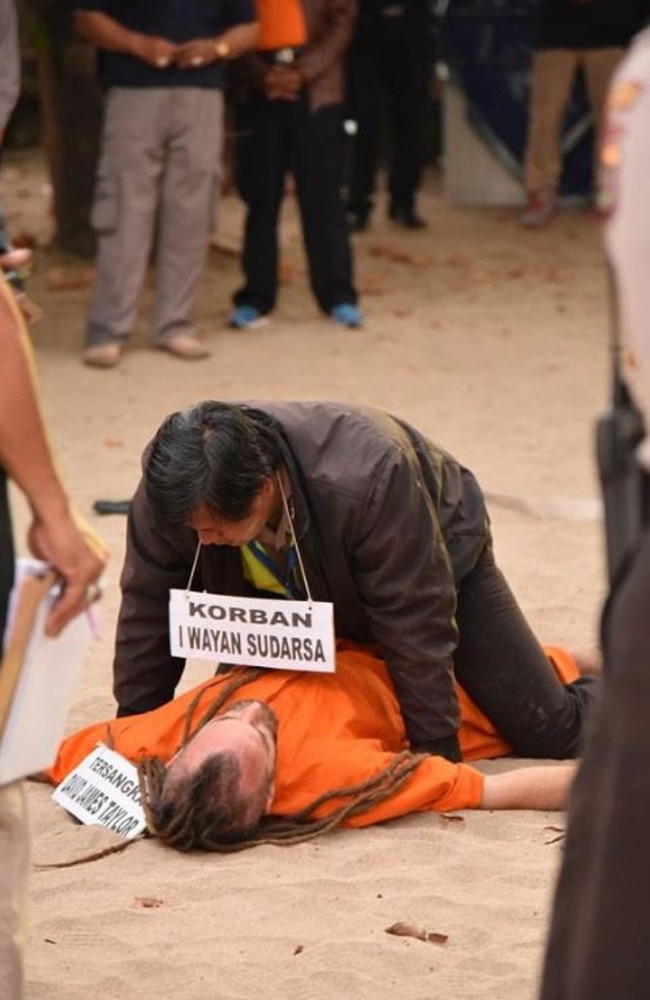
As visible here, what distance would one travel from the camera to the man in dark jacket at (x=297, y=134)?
8117 millimetres

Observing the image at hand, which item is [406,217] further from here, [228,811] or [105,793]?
[228,811]

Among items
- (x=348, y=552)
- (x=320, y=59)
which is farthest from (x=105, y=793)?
(x=320, y=59)

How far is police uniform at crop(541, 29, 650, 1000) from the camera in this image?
1.79 metres

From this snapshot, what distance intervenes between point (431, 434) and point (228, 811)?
3539 mm

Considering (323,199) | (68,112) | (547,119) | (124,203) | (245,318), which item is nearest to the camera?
(124,203)

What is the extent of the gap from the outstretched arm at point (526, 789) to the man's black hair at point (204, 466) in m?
0.84

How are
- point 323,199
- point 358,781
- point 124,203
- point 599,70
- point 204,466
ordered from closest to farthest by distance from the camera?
point 204,466, point 358,781, point 124,203, point 323,199, point 599,70

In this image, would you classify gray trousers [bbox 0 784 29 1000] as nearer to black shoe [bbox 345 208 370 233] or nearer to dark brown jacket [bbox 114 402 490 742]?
dark brown jacket [bbox 114 402 490 742]

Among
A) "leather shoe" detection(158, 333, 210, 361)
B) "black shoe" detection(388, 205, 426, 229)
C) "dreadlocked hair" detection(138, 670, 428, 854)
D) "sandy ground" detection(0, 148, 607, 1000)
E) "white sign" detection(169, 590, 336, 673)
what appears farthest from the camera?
"black shoe" detection(388, 205, 426, 229)

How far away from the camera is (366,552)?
4.06m

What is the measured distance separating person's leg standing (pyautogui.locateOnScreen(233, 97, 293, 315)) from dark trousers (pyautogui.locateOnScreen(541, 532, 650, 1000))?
656cm

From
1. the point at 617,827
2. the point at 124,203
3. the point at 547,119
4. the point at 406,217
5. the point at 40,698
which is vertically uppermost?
the point at 617,827

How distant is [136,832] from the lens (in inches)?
161

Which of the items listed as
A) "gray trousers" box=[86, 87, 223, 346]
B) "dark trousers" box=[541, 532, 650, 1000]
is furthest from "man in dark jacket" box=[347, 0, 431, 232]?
"dark trousers" box=[541, 532, 650, 1000]
